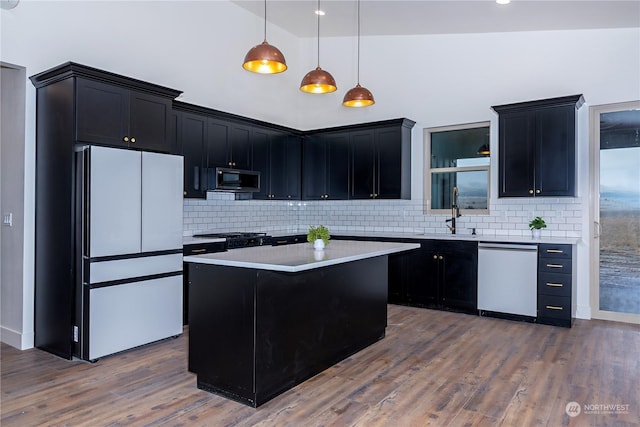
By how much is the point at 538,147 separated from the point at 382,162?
2033mm

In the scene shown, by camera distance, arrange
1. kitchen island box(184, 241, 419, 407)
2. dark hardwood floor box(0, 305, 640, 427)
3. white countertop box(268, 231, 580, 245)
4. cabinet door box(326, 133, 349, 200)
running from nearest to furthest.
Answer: dark hardwood floor box(0, 305, 640, 427) → kitchen island box(184, 241, 419, 407) → white countertop box(268, 231, 580, 245) → cabinet door box(326, 133, 349, 200)

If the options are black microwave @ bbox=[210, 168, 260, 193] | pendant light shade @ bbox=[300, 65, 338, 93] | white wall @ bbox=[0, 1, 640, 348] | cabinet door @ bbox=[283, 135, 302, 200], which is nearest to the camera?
pendant light shade @ bbox=[300, 65, 338, 93]

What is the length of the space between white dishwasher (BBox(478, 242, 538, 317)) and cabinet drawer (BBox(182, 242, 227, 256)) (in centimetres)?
308

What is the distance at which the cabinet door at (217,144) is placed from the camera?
215 inches

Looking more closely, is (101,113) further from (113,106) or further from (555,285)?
(555,285)

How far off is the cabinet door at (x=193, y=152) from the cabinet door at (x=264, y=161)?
967 millimetres

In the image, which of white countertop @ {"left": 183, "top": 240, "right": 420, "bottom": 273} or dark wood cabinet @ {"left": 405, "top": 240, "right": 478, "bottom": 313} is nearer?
Result: white countertop @ {"left": 183, "top": 240, "right": 420, "bottom": 273}

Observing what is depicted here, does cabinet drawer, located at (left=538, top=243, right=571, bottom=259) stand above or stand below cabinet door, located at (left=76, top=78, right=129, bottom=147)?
below

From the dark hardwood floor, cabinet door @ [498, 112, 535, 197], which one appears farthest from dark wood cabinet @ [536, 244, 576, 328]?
cabinet door @ [498, 112, 535, 197]

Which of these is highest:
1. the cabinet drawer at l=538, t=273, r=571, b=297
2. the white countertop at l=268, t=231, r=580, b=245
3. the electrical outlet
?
the electrical outlet

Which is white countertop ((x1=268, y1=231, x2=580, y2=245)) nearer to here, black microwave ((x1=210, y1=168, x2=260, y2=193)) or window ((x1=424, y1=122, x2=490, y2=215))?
window ((x1=424, y1=122, x2=490, y2=215))

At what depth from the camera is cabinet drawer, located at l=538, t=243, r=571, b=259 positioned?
4793mm

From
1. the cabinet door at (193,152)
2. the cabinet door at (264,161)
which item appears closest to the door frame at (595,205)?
the cabinet door at (264,161)

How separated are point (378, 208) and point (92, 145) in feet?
13.8
